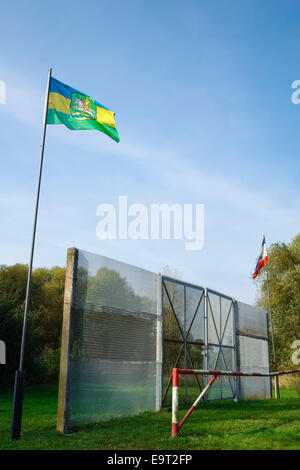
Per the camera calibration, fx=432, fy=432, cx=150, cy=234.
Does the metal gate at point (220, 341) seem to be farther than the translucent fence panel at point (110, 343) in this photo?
Yes

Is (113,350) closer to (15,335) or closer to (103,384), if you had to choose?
(103,384)

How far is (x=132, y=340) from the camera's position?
997 cm

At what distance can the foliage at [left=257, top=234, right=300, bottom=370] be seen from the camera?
2914 cm

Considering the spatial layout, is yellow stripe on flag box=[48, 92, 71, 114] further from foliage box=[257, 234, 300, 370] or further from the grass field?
foliage box=[257, 234, 300, 370]

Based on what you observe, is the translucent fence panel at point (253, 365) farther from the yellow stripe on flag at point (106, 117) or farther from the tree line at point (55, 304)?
the tree line at point (55, 304)

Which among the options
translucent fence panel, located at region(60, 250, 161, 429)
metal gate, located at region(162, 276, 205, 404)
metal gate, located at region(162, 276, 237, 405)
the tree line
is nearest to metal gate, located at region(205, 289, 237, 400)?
metal gate, located at region(162, 276, 237, 405)

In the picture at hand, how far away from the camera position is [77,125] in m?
9.44

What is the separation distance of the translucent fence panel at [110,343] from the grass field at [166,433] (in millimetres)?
437

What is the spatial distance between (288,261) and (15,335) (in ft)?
69.0

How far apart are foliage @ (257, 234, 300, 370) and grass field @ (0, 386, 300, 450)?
19.9m

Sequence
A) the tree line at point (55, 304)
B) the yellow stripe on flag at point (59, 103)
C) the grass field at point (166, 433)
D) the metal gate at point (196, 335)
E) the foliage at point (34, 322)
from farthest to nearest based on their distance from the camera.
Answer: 1. the tree line at point (55, 304)
2. the foliage at point (34, 322)
3. the metal gate at point (196, 335)
4. the yellow stripe on flag at point (59, 103)
5. the grass field at point (166, 433)

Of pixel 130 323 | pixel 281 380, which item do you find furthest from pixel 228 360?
pixel 281 380

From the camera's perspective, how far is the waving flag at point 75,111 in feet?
29.8

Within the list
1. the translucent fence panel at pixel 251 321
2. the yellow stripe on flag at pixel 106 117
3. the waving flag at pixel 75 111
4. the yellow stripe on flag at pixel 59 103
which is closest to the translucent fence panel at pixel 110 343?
the waving flag at pixel 75 111
